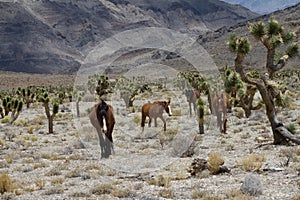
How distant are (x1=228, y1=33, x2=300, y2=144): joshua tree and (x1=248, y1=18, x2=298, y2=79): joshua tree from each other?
53 centimetres

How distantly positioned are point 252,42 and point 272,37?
89475 millimetres

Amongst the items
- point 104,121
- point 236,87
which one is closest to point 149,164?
point 104,121

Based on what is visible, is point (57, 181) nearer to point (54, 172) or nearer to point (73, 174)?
point (73, 174)

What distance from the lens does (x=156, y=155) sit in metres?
13.9

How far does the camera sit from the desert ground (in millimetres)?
9664

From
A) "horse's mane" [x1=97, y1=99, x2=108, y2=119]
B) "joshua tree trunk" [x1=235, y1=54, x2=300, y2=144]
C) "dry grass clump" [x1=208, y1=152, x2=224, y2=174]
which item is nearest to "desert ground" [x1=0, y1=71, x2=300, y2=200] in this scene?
"dry grass clump" [x1=208, y1=152, x2=224, y2=174]

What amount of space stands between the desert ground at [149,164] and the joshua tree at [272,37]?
2.75 meters

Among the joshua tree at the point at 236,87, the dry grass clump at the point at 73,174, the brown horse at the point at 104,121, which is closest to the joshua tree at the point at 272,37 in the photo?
the joshua tree at the point at 236,87

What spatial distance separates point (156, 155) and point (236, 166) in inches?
122

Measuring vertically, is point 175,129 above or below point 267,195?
above

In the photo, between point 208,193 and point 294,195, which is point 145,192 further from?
point 294,195

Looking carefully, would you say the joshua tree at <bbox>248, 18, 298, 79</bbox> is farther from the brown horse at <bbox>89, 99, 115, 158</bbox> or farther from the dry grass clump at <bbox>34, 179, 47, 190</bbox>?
the dry grass clump at <bbox>34, 179, 47, 190</bbox>

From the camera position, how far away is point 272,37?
14.1 m

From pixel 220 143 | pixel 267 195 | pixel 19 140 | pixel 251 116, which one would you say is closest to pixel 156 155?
pixel 220 143
